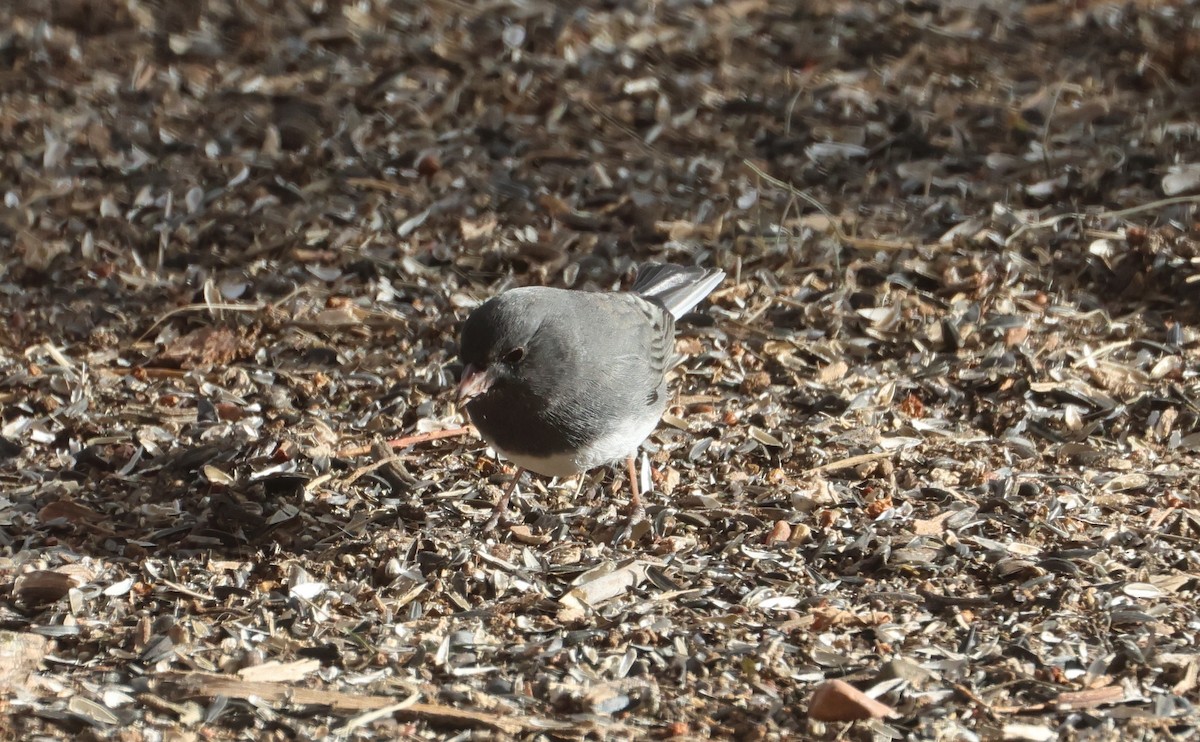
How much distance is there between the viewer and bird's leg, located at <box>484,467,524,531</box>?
3.44 metres

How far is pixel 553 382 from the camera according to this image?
3.22 metres

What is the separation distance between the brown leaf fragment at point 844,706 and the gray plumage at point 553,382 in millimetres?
883

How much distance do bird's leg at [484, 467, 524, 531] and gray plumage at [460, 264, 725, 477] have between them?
0.74 ft

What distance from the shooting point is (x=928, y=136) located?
525cm

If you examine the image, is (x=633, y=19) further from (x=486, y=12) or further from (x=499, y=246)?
(x=499, y=246)

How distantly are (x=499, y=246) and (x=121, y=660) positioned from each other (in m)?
2.15

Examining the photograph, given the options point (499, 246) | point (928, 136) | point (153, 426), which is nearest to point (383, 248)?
point (499, 246)

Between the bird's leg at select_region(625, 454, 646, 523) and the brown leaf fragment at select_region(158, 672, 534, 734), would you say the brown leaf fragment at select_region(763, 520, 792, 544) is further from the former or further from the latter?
the brown leaf fragment at select_region(158, 672, 534, 734)

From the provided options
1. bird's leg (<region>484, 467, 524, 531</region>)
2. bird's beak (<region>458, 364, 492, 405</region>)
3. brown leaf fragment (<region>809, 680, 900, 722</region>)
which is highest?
bird's beak (<region>458, 364, 492, 405</region>)

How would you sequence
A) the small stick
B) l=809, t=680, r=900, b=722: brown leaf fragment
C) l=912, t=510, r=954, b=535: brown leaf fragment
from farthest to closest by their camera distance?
the small stick < l=912, t=510, r=954, b=535: brown leaf fragment < l=809, t=680, r=900, b=722: brown leaf fragment

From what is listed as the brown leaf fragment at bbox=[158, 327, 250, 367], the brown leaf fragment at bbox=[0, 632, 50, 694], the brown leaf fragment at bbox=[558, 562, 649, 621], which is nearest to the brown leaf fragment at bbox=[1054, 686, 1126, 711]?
the brown leaf fragment at bbox=[558, 562, 649, 621]

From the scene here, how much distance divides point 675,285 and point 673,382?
1.04 feet

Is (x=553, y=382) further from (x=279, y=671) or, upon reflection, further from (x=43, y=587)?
(x=43, y=587)

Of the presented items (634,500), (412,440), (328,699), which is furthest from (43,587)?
(634,500)
